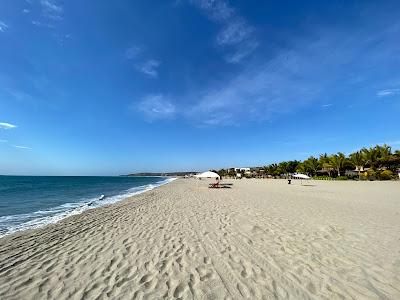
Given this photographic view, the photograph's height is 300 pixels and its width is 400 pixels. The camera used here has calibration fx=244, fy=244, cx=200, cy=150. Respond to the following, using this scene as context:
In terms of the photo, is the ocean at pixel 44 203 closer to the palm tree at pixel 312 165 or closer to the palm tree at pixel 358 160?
the palm tree at pixel 358 160

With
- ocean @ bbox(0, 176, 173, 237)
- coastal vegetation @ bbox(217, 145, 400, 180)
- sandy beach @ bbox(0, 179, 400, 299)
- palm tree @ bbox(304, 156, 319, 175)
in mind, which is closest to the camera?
sandy beach @ bbox(0, 179, 400, 299)

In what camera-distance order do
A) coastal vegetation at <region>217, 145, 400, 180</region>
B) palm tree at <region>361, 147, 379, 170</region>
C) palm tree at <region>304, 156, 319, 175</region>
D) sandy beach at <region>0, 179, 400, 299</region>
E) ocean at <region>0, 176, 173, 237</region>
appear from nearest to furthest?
sandy beach at <region>0, 179, 400, 299</region>
ocean at <region>0, 176, 173, 237</region>
coastal vegetation at <region>217, 145, 400, 180</region>
palm tree at <region>361, 147, 379, 170</region>
palm tree at <region>304, 156, 319, 175</region>

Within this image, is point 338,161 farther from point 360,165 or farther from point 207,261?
point 207,261

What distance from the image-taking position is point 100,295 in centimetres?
382

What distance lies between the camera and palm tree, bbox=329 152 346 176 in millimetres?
61719

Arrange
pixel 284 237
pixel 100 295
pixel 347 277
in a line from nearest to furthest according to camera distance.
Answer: pixel 100 295, pixel 347 277, pixel 284 237

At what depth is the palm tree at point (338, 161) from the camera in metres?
61.7

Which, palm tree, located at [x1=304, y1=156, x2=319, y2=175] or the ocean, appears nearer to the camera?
the ocean

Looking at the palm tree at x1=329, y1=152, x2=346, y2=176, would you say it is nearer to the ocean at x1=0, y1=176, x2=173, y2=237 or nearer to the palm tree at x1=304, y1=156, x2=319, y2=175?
the palm tree at x1=304, y1=156, x2=319, y2=175

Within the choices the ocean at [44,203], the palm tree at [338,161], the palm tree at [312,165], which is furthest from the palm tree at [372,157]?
the ocean at [44,203]

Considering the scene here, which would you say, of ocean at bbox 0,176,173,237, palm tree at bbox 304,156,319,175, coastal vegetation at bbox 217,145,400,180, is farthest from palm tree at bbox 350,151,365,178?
ocean at bbox 0,176,173,237

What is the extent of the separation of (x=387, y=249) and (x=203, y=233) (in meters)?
4.68

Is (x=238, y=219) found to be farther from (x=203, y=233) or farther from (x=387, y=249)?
(x=387, y=249)

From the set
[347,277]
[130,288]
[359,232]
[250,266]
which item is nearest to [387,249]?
[359,232]
